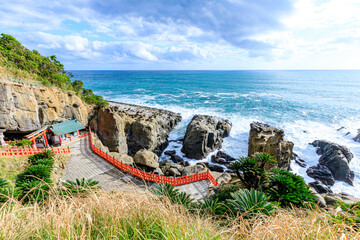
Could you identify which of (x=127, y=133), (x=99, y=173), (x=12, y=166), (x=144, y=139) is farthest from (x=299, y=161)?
(x=12, y=166)

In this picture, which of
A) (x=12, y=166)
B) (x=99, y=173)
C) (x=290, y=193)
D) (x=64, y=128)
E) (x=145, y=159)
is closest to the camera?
(x=290, y=193)

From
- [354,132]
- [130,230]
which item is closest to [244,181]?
[130,230]

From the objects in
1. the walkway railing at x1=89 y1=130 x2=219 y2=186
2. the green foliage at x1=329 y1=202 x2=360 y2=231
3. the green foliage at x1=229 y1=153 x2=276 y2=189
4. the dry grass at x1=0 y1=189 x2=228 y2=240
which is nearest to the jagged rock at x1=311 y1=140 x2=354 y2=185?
the green foliage at x1=229 y1=153 x2=276 y2=189

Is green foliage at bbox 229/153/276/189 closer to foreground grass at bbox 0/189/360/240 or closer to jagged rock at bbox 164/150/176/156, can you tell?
foreground grass at bbox 0/189/360/240

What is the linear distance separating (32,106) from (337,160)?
38.8 metres

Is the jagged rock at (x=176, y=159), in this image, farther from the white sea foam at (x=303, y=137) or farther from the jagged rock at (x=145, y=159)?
the jagged rock at (x=145, y=159)

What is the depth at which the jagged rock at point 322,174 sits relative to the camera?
20.5m

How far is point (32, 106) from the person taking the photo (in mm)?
18703

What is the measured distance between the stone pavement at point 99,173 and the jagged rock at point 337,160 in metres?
20.2

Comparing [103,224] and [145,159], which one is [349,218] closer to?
[103,224]

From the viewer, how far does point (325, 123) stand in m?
39.1

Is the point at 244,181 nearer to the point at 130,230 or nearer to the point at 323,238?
the point at 323,238

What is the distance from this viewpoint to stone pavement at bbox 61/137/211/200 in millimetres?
12196

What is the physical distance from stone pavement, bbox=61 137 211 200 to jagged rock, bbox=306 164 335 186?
57.2 feet
